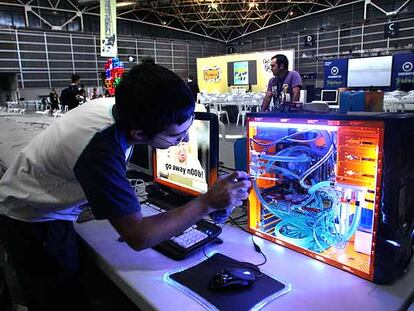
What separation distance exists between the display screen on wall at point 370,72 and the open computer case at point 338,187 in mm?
9838

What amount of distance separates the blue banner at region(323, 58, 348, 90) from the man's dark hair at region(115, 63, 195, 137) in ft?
34.1

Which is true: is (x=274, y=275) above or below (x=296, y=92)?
below

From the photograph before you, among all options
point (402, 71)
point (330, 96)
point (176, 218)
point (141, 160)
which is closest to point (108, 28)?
point (141, 160)

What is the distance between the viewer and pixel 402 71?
9062 millimetres

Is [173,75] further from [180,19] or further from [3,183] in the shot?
[180,19]

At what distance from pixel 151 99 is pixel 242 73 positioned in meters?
13.0

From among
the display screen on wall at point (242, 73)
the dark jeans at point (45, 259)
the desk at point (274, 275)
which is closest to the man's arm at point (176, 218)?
the desk at point (274, 275)

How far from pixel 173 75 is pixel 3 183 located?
686mm

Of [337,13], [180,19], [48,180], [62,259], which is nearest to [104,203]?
[48,180]

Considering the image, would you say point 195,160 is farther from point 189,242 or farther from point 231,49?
point 231,49

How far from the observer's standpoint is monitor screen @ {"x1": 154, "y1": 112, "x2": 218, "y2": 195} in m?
1.20

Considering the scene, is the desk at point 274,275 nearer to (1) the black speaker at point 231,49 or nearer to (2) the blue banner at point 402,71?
(2) the blue banner at point 402,71

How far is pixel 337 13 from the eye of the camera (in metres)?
14.2

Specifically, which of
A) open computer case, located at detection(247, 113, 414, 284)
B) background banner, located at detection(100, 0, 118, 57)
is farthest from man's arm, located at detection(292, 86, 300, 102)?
background banner, located at detection(100, 0, 118, 57)
